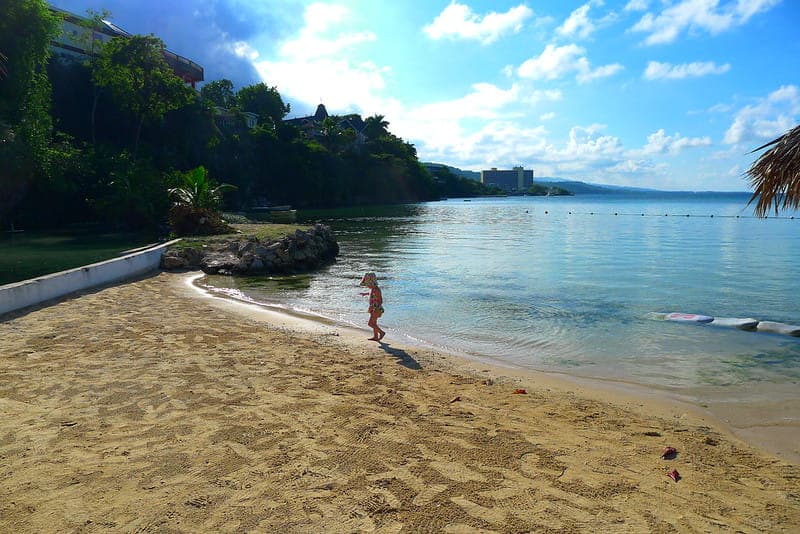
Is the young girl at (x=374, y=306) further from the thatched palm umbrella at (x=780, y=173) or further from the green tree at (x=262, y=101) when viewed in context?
the green tree at (x=262, y=101)

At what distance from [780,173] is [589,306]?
22.0ft

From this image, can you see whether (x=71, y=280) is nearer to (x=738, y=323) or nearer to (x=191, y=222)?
(x=191, y=222)

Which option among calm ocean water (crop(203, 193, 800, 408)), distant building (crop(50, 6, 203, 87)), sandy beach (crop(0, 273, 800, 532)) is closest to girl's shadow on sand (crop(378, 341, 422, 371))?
sandy beach (crop(0, 273, 800, 532))

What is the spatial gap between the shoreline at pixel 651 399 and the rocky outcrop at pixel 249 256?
8.59 m

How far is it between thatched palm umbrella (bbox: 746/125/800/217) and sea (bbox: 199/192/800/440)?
2743 mm

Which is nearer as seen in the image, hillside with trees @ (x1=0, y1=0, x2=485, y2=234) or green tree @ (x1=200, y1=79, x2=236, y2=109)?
hillside with trees @ (x1=0, y1=0, x2=485, y2=234)

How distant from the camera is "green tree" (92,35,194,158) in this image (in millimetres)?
39428

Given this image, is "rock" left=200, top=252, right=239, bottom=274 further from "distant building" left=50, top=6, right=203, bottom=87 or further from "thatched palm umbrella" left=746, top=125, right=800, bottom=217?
"distant building" left=50, top=6, right=203, bottom=87

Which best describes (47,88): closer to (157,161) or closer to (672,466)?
(157,161)

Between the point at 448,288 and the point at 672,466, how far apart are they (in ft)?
38.2

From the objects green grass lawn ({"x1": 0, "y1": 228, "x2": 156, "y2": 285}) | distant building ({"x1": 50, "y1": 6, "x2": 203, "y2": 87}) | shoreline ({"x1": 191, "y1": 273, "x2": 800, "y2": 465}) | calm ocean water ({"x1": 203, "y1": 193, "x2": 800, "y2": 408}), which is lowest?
calm ocean water ({"x1": 203, "y1": 193, "x2": 800, "y2": 408})

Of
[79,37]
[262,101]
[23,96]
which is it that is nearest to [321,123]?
[262,101]

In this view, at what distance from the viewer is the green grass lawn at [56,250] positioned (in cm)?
1488

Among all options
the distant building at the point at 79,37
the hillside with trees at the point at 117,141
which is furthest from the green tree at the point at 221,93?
the distant building at the point at 79,37
